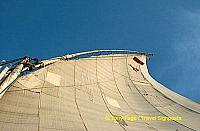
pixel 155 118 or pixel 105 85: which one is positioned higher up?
pixel 105 85

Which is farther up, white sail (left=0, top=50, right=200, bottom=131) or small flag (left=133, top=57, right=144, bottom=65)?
small flag (left=133, top=57, right=144, bottom=65)

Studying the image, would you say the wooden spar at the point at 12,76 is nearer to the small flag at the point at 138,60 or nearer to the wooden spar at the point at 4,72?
the wooden spar at the point at 4,72

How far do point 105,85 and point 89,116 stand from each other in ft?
22.0

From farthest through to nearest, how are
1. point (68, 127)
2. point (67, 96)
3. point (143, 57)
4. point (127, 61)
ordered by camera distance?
point (143, 57)
point (127, 61)
point (67, 96)
point (68, 127)

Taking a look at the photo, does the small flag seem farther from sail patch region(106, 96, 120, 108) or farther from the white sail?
sail patch region(106, 96, 120, 108)

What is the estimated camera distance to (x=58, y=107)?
19.5 metres

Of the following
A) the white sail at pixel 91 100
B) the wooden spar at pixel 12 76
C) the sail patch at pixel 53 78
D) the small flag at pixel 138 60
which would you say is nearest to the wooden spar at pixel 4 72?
the wooden spar at pixel 12 76

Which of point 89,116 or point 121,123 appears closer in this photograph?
point 89,116

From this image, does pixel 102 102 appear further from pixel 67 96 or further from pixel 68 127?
pixel 68 127

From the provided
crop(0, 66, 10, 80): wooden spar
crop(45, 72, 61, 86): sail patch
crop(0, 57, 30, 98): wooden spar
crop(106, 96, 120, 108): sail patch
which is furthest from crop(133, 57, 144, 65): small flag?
crop(0, 66, 10, 80): wooden spar

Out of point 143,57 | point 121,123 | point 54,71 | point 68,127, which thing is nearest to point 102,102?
point 121,123

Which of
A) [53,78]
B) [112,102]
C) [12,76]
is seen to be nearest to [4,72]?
[12,76]

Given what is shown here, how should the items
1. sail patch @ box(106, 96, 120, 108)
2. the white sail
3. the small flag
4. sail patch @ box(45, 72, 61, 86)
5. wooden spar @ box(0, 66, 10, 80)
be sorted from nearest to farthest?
the white sail
wooden spar @ box(0, 66, 10, 80)
sail patch @ box(45, 72, 61, 86)
sail patch @ box(106, 96, 120, 108)
the small flag

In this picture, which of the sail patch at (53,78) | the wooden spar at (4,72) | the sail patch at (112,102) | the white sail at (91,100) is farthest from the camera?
the sail patch at (112,102)
